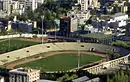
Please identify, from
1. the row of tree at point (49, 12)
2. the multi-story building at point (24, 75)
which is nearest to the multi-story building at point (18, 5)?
the row of tree at point (49, 12)

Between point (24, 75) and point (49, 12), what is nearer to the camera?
point (24, 75)

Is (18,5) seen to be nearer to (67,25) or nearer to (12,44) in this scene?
(67,25)

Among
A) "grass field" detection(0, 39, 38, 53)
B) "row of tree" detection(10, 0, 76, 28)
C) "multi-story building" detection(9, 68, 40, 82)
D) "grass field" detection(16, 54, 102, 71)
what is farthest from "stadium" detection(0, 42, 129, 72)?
Result: "row of tree" detection(10, 0, 76, 28)

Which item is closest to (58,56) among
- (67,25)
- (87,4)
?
(67,25)

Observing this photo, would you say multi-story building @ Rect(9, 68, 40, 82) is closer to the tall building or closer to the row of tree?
the row of tree

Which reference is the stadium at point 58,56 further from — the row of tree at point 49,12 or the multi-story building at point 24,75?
the row of tree at point 49,12

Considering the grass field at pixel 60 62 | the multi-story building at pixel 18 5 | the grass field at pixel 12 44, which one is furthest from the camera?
the multi-story building at pixel 18 5
